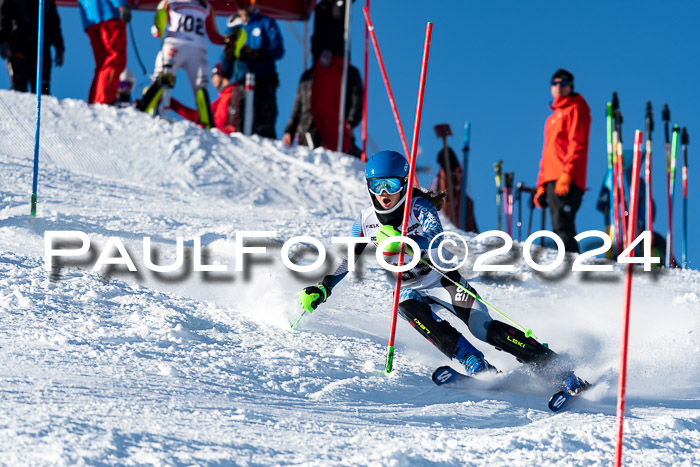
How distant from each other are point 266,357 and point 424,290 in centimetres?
96

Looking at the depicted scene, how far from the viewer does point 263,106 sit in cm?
1041

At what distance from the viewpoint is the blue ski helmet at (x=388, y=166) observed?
13.0ft

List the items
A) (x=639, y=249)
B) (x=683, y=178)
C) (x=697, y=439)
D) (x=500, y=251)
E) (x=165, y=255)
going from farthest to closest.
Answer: (x=683, y=178), (x=639, y=249), (x=500, y=251), (x=165, y=255), (x=697, y=439)

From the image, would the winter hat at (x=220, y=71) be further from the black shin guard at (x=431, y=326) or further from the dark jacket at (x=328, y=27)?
the black shin guard at (x=431, y=326)

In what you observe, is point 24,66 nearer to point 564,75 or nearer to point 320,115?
point 320,115

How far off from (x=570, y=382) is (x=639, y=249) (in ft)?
19.0

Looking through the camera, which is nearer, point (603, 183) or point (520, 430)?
point (520, 430)

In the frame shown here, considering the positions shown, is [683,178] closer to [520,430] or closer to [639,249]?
[639,249]

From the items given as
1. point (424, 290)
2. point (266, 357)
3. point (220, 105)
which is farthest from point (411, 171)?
point (220, 105)

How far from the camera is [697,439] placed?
289 cm

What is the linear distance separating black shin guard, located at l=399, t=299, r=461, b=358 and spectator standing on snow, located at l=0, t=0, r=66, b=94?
5.82m

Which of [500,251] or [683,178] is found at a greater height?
[683,178]

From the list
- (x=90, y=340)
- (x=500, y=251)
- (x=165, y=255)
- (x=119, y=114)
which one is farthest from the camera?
(x=119, y=114)


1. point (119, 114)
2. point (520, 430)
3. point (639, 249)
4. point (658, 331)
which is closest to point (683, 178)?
point (639, 249)
